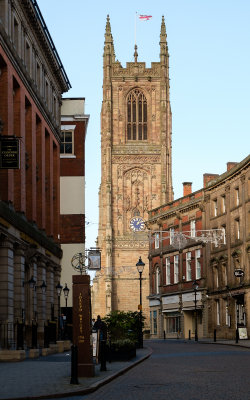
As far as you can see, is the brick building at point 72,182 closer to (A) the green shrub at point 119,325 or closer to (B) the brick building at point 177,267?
(B) the brick building at point 177,267

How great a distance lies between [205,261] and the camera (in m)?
72.2

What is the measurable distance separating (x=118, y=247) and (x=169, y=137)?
20.1m

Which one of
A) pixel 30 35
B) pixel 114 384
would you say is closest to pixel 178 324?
pixel 30 35

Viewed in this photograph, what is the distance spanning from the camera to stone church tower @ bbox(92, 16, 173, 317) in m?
124

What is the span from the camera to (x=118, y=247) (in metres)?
125

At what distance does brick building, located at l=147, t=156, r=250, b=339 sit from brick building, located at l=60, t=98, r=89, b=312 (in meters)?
11.6

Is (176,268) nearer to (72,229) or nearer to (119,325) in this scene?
(72,229)

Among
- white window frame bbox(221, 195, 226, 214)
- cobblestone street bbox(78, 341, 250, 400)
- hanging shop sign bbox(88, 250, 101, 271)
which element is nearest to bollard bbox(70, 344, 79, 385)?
cobblestone street bbox(78, 341, 250, 400)

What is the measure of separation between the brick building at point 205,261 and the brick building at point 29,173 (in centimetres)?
1386

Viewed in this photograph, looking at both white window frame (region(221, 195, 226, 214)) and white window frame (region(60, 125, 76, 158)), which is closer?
white window frame (region(60, 125, 76, 158))

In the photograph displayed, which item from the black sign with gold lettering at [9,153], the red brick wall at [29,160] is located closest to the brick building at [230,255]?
the red brick wall at [29,160]

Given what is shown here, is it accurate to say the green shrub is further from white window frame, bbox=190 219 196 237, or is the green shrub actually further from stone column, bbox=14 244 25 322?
white window frame, bbox=190 219 196 237

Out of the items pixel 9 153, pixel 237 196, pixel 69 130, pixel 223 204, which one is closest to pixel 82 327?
pixel 9 153

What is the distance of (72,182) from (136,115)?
74378mm
